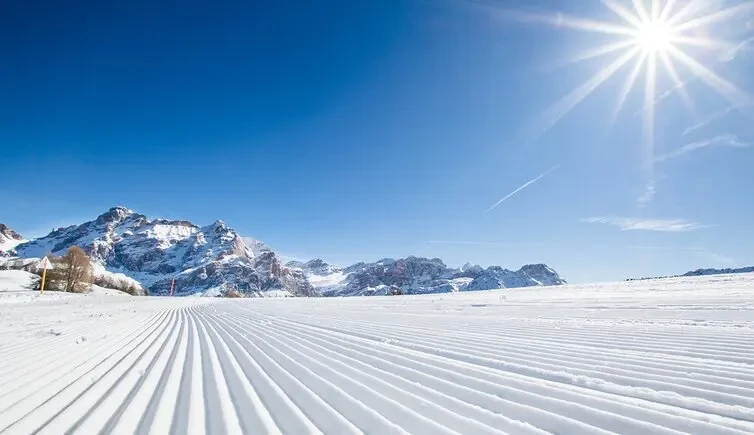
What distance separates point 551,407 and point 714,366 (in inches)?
102

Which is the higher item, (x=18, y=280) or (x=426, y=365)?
(x=18, y=280)

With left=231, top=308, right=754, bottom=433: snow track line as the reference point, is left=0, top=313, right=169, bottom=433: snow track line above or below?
above

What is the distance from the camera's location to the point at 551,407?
9.62 feet

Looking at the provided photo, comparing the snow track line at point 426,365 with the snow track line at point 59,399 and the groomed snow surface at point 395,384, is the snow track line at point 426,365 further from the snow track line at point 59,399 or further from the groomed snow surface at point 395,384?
the snow track line at point 59,399

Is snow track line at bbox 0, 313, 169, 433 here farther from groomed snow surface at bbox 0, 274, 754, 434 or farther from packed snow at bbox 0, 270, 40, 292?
packed snow at bbox 0, 270, 40, 292

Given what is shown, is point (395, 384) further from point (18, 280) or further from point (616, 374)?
point (18, 280)

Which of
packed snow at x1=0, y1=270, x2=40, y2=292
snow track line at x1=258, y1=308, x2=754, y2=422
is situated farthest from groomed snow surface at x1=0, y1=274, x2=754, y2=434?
packed snow at x1=0, y1=270, x2=40, y2=292

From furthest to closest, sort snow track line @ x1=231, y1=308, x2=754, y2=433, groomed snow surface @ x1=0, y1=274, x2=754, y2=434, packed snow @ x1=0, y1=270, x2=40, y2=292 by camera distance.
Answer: packed snow @ x1=0, y1=270, x2=40, y2=292 → snow track line @ x1=231, y1=308, x2=754, y2=433 → groomed snow surface @ x1=0, y1=274, x2=754, y2=434

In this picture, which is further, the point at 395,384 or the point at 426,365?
the point at 426,365

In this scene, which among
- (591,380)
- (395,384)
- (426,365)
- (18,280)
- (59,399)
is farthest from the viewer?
(18,280)

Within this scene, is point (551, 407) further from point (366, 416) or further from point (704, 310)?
point (704, 310)

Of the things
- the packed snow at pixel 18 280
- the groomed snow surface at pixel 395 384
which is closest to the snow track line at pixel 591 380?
the groomed snow surface at pixel 395 384

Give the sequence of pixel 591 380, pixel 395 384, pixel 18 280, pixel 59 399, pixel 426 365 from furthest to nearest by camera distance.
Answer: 1. pixel 18 280
2. pixel 426 365
3. pixel 395 384
4. pixel 591 380
5. pixel 59 399

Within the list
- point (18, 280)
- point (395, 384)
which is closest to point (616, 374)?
point (395, 384)
